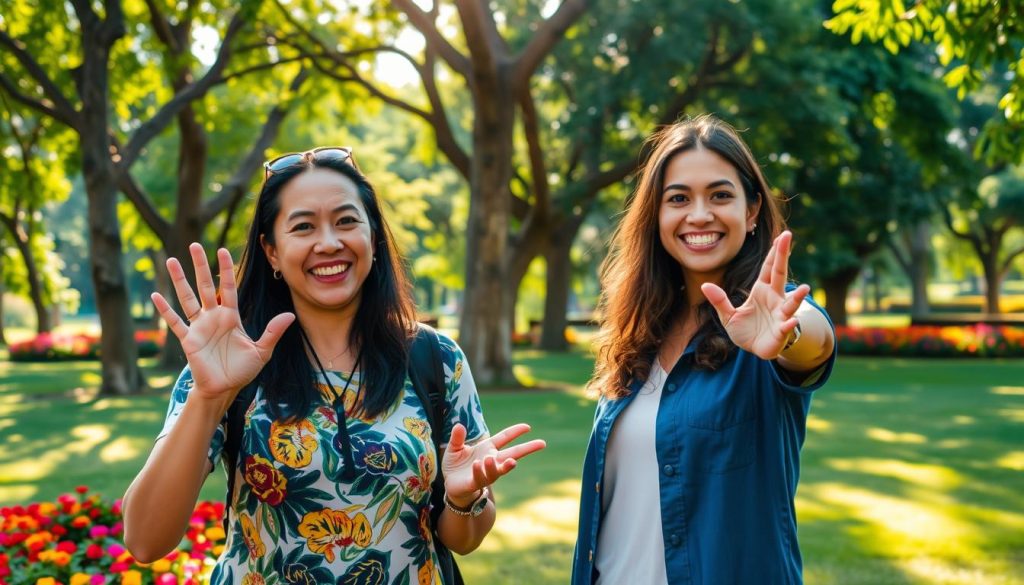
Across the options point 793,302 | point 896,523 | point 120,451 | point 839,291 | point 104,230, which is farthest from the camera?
point 839,291

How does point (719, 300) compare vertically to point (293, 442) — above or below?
above

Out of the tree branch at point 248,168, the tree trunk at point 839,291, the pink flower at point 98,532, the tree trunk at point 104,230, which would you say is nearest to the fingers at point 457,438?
the pink flower at point 98,532

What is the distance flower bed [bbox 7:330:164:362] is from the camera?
27.7 metres

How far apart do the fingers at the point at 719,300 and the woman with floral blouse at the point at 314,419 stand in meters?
0.58

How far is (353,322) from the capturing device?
2.85m

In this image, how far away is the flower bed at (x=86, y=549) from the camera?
449 centimetres

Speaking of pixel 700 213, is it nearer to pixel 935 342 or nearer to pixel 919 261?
pixel 935 342

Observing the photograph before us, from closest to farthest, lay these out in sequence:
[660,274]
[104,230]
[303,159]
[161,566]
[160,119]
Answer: [303,159] < [660,274] < [161,566] < [160,119] < [104,230]

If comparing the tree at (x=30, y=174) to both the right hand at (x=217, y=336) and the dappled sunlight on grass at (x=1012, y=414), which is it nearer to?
the dappled sunlight on grass at (x=1012, y=414)

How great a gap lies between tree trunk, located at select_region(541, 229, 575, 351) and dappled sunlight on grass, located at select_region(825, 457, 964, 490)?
19.3 metres

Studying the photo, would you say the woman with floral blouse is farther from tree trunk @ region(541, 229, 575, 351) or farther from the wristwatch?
tree trunk @ region(541, 229, 575, 351)

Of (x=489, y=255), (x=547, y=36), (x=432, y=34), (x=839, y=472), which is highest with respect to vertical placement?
(x=432, y=34)

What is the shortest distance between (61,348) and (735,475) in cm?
2872

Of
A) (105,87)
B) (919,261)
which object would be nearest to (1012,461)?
(105,87)
